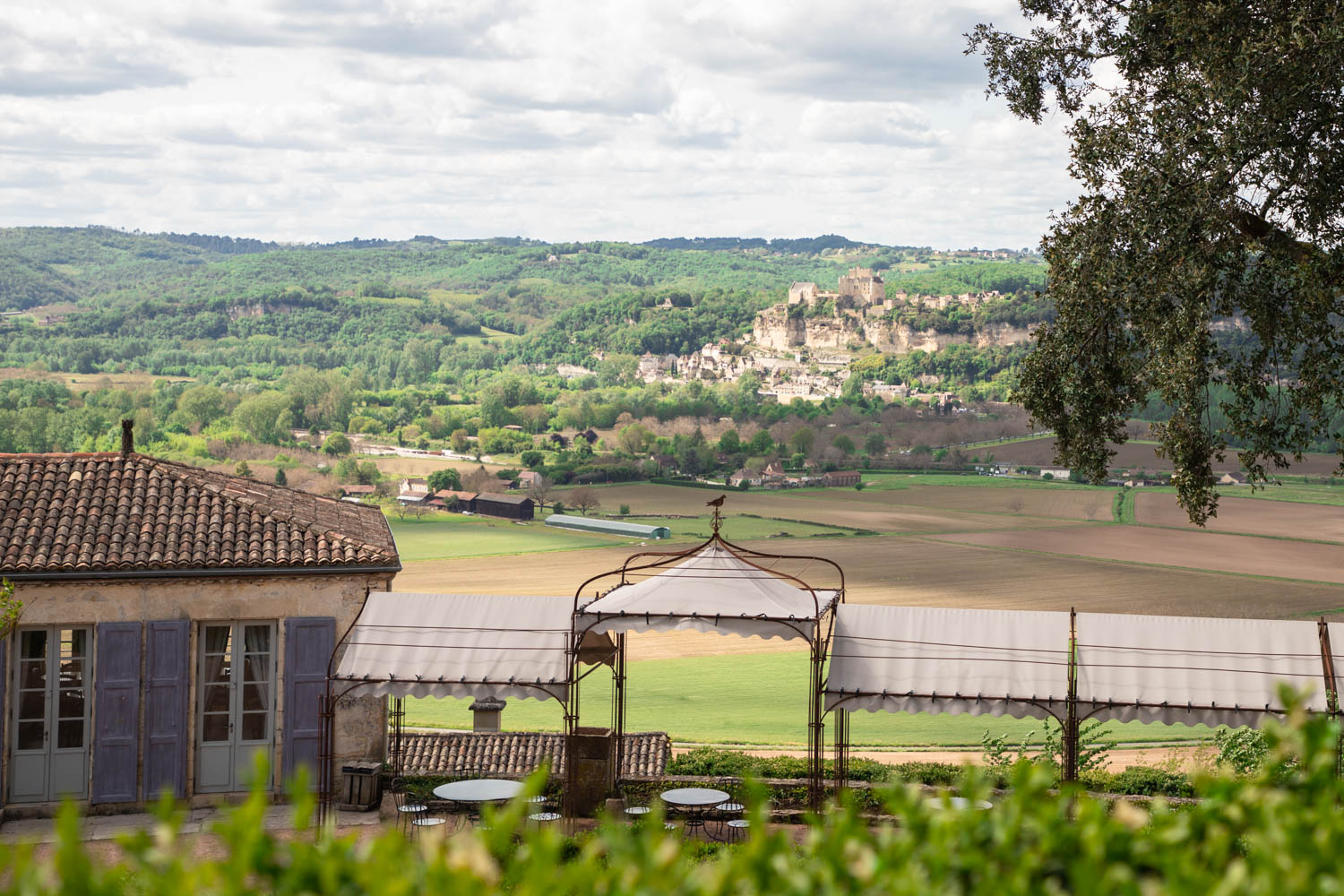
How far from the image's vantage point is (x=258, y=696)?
1409 cm

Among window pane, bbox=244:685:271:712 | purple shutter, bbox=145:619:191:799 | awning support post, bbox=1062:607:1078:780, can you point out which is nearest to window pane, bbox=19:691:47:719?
purple shutter, bbox=145:619:191:799

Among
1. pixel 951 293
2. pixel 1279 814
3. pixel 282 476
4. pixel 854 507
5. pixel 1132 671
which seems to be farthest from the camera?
pixel 951 293

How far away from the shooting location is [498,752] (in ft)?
67.6

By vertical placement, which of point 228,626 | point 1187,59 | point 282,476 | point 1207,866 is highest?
point 1187,59

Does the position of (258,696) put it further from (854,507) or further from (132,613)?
(854,507)

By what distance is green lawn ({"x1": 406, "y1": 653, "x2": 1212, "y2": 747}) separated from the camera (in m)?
31.6

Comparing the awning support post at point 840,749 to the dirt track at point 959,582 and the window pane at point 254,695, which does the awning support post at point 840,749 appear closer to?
the window pane at point 254,695

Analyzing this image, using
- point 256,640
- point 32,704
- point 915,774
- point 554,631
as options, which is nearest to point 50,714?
point 32,704

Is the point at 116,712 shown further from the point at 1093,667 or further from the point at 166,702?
the point at 1093,667

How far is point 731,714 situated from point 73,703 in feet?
80.6

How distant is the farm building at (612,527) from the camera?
77.2m

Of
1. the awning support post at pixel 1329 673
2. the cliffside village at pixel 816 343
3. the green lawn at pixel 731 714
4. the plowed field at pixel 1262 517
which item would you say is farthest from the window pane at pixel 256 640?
the cliffside village at pixel 816 343

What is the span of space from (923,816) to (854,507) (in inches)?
3222

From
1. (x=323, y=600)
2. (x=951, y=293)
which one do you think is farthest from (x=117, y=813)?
(x=951, y=293)
